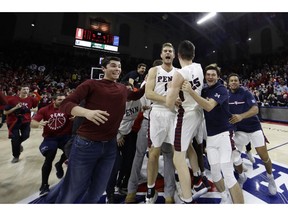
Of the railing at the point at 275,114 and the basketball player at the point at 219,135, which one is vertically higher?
the railing at the point at 275,114

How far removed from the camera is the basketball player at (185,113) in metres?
1.82

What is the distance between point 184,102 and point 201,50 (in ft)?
63.4

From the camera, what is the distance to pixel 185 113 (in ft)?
6.45

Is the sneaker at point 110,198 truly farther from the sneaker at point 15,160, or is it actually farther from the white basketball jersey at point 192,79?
the sneaker at point 15,160

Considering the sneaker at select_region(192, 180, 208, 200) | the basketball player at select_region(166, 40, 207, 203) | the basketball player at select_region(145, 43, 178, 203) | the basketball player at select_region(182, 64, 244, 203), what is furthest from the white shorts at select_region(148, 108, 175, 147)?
the sneaker at select_region(192, 180, 208, 200)

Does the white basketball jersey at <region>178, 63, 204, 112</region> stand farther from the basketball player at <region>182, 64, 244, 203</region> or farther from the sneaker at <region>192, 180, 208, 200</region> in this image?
the sneaker at <region>192, 180, 208, 200</region>

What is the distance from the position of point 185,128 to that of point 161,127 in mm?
300

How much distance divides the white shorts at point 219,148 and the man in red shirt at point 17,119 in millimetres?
3560

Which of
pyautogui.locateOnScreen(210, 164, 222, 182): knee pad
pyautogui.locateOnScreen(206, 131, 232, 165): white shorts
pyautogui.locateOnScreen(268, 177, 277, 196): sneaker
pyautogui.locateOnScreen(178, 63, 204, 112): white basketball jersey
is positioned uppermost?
pyautogui.locateOnScreen(178, 63, 204, 112): white basketball jersey

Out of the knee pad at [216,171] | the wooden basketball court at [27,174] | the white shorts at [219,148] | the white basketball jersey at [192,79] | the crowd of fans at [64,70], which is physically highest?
the crowd of fans at [64,70]

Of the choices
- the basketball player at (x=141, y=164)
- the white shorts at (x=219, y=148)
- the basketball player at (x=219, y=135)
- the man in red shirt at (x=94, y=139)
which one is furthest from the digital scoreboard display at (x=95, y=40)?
the white shorts at (x=219, y=148)

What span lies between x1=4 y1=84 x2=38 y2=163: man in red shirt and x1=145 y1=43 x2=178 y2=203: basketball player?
2870 mm

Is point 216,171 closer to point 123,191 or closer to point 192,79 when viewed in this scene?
point 192,79

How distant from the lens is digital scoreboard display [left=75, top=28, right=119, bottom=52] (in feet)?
30.9
